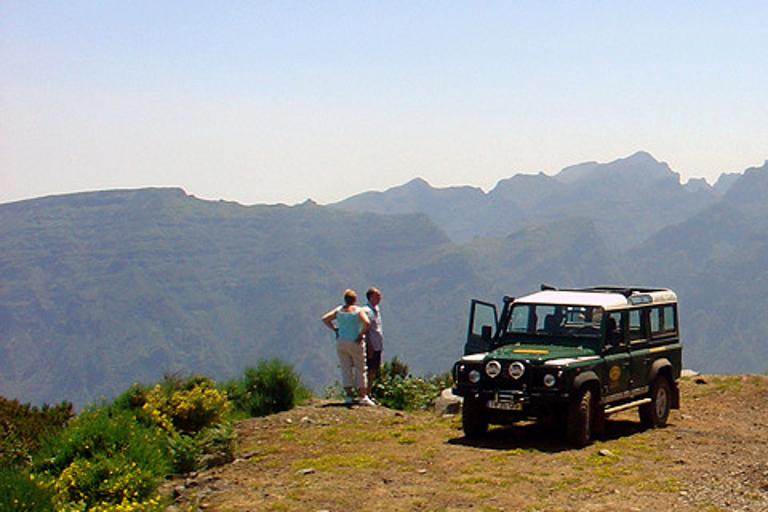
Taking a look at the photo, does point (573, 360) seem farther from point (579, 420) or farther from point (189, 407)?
point (189, 407)

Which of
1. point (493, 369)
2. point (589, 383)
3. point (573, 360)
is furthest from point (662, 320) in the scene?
point (493, 369)

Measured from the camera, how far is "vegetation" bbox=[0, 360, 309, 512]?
27.8 ft

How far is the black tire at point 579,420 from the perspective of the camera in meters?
11.8

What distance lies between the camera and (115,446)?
973cm

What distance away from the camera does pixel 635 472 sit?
10.5 m

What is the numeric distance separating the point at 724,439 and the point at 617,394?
1772 mm

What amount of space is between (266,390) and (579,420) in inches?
253

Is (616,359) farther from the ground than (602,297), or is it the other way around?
(602,297)

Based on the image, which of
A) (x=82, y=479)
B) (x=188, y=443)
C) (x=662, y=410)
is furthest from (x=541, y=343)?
(x=82, y=479)

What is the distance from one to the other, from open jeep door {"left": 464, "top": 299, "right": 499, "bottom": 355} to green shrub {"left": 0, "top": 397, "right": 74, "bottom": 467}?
594 cm

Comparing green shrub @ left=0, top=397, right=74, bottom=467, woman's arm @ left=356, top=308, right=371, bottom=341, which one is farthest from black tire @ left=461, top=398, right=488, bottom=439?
green shrub @ left=0, top=397, right=74, bottom=467

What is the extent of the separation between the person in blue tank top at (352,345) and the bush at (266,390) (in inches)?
52.2

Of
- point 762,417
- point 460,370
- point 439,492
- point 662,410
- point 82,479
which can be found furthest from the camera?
point 762,417

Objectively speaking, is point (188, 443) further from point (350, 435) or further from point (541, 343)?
point (541, 343)
